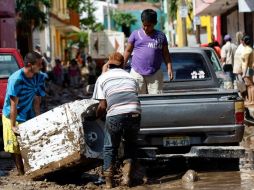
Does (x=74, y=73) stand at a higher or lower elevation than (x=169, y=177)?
higher

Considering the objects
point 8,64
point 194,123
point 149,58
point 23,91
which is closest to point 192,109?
point 194,123

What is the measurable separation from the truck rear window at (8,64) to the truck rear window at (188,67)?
3667 mm

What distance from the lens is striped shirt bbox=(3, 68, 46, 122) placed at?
9.15m

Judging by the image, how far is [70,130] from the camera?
8.72 meters

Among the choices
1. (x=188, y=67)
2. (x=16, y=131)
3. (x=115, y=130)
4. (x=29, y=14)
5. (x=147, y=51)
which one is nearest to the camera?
(x=115, y=130)

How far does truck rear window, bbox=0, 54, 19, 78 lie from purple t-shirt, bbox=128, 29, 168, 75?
13.9 feet

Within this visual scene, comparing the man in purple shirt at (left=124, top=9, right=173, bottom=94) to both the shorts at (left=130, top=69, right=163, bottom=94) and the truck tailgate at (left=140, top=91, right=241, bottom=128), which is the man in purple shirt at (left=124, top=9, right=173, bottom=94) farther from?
the truck tailgate at (left=140, top=91, right=241, bottom=128)

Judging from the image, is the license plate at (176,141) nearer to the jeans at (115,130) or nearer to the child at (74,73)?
the jeans at (115,130)

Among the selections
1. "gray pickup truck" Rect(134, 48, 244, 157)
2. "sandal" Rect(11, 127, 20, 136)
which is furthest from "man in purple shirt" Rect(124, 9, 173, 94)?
"sandal" Rect(11, 127, 20, 136)

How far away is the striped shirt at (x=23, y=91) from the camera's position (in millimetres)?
9150

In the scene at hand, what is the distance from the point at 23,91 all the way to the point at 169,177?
2251mm

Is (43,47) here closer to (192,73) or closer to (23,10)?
(23,10)

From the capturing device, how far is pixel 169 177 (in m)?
9.68

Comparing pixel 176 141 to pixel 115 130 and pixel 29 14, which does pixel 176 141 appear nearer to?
pixel 115 130
